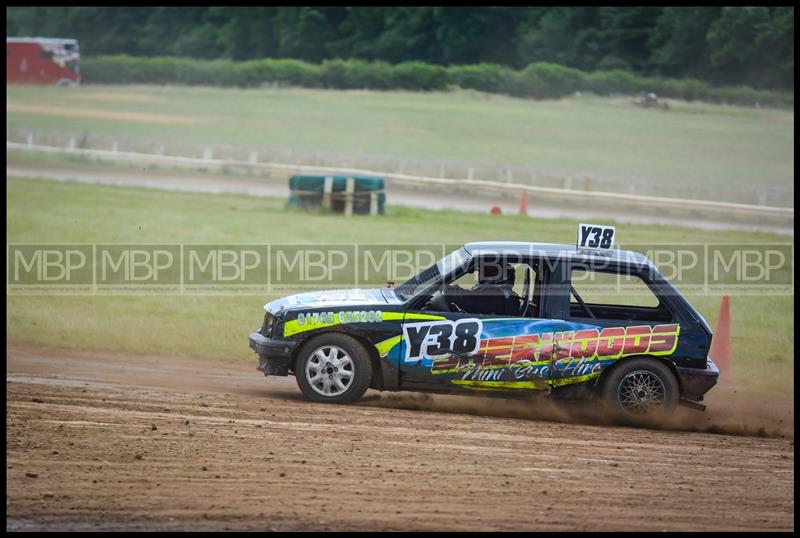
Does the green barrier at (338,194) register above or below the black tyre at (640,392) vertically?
above

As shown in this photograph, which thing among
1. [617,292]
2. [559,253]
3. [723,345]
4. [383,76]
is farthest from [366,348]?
[383,76]

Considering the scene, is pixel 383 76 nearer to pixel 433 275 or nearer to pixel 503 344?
pixel 433 275

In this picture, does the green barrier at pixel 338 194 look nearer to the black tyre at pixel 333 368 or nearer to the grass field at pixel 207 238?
the grass field at pixel 207 238

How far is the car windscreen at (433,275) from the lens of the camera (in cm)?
1046

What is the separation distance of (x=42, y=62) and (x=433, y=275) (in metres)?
55.3

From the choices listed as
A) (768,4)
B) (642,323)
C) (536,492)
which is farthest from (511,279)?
(768,4)

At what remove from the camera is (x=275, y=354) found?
1031 cm

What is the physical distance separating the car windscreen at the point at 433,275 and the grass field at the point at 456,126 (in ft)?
114

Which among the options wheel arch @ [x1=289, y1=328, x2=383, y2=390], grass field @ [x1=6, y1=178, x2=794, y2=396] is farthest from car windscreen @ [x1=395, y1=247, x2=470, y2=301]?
grass field @ [x1=6, y1=178, x2=794, y2=396]

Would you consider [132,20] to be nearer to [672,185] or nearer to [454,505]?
[672,185]

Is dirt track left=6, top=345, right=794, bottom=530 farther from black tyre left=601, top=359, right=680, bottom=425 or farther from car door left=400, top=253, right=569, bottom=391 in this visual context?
car door left=400, top=253, right=569, bottom=391

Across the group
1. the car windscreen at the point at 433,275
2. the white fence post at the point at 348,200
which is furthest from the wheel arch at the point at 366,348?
the white fence post at the point at 348,200

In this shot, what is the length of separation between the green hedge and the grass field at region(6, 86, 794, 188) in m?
0.52

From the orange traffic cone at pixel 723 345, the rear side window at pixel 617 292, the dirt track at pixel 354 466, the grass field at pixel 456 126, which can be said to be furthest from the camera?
the grass field at pixel 456 126
